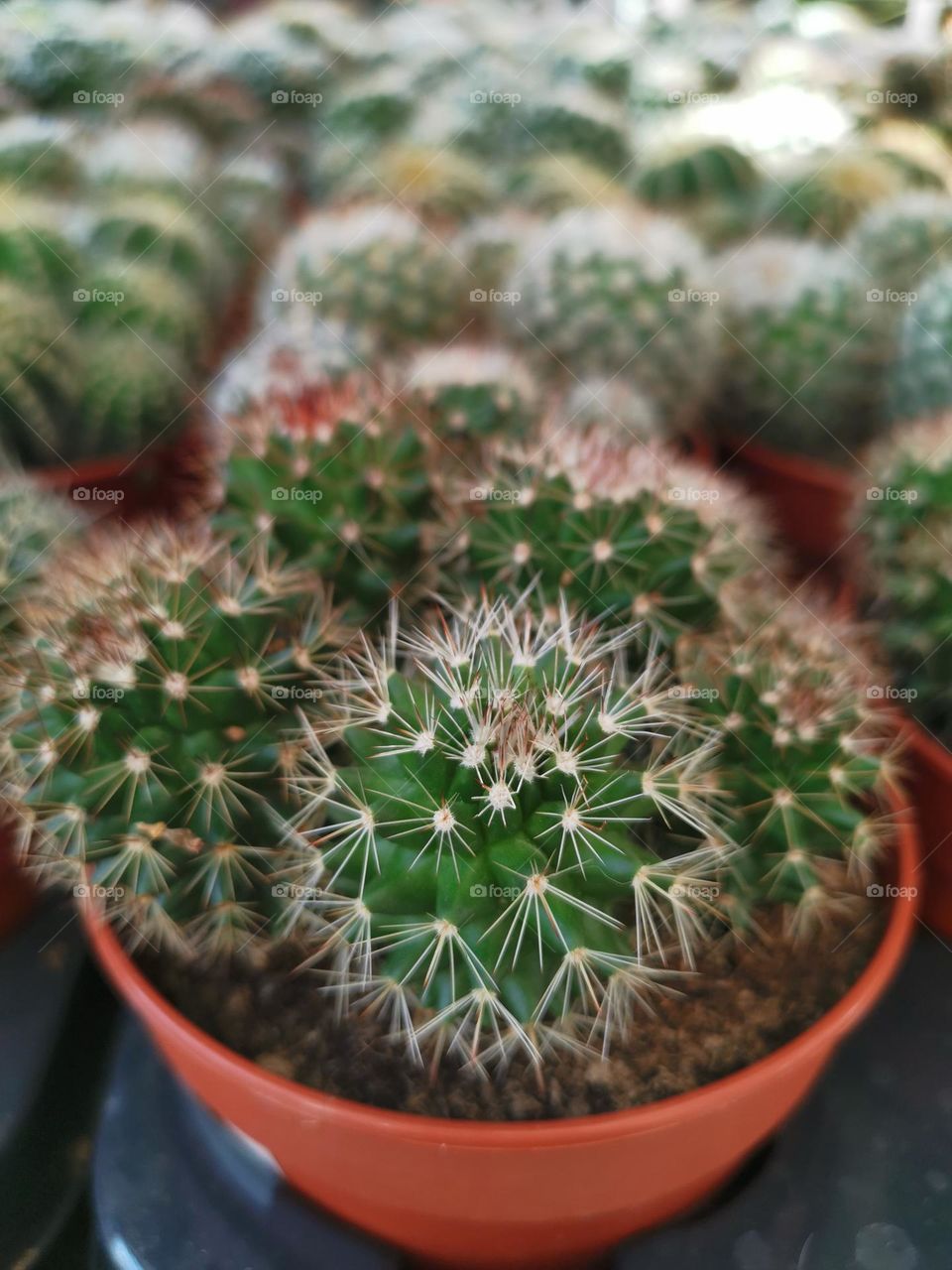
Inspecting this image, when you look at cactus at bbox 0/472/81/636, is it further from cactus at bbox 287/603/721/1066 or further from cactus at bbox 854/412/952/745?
cactus at bbox 854/412/952/745

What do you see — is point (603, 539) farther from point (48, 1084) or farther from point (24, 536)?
point (48, 1084)

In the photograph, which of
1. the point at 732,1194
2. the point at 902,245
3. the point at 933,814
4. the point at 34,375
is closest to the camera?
the point at 732,1194

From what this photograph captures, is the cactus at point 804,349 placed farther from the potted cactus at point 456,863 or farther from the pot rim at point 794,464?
the potted cactus at point 456,863

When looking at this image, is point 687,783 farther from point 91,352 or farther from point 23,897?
point 91,352

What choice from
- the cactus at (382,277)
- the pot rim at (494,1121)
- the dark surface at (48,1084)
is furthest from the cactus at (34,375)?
the pot rim at (494,1121)

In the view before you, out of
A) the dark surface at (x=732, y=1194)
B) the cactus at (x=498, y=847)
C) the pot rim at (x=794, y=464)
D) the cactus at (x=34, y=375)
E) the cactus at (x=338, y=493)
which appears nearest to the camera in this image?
the cactus at (x=498, y=847)


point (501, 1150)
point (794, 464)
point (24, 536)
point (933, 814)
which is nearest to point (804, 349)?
point (794, 464)

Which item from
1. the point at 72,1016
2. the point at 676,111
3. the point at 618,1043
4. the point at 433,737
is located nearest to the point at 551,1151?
the point at 618,1043
